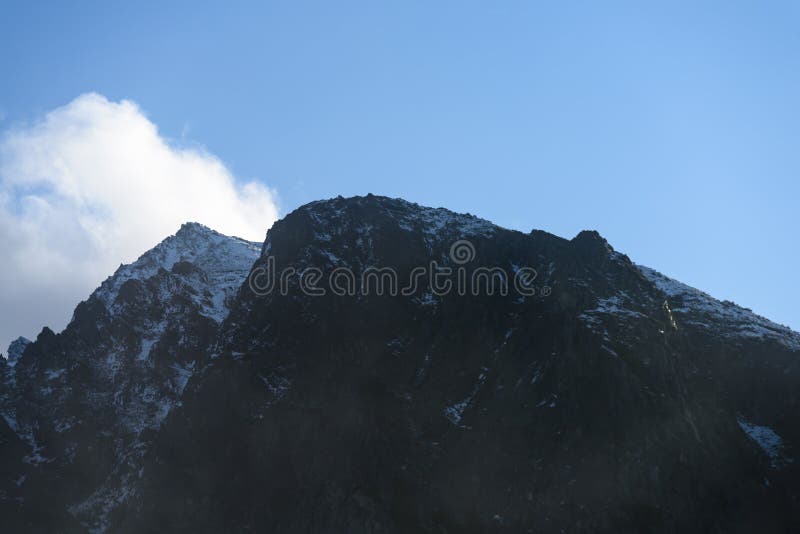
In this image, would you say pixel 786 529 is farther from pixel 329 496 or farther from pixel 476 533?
pixel 329 496

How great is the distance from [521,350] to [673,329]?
31780 millimetres

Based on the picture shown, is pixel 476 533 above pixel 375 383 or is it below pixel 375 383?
below

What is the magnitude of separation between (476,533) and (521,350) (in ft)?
138

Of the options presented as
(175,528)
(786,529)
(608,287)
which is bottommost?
(175,528)

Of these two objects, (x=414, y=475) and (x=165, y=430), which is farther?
(x=165, y=430)

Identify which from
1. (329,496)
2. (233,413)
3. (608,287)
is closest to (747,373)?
(608,287)

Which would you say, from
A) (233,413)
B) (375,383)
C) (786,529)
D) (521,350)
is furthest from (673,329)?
(233,413)

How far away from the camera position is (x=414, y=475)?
171875mm

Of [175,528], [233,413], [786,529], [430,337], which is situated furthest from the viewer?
[430,337]

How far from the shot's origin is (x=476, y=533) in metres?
161

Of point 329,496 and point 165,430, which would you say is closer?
point 329,496

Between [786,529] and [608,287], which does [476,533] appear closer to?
[786,529]

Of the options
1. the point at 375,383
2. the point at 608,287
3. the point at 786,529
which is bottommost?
the point at 786,529

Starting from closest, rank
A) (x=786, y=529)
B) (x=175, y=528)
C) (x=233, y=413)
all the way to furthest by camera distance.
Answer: (x=786, y=529) < (x=175, y=528) < (x=233, y=413)
